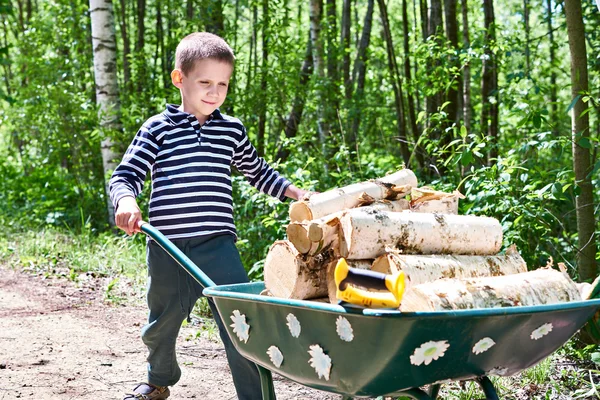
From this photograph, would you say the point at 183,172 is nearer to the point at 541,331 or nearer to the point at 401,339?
the point at 401,339

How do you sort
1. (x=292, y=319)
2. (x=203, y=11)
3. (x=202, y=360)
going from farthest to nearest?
(x=203, y=11) < (x=202, y=360) < (x=292, y=319)

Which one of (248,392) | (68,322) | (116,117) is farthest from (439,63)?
(248,392)

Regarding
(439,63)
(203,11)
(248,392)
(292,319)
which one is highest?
(203,11)

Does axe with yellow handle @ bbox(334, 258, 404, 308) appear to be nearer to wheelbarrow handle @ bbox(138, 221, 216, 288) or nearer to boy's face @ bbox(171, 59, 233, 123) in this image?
wheelbarrow handle @ bbox(138, 221, 216, 288)

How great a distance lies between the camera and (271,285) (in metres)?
2.41

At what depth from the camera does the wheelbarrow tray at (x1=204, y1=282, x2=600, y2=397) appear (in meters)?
1.70

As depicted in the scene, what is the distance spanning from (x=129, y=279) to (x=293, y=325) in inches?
186

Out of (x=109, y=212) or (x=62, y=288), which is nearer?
(x=62, y=288)

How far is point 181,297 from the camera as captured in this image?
3008 mm

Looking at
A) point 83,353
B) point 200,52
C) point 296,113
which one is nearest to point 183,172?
point 200,52

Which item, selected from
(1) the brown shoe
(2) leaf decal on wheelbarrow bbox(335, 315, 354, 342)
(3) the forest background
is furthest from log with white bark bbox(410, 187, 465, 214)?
(1) the brown shoe

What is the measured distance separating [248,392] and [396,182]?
1.04 m

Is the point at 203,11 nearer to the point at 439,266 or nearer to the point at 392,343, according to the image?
the point at 439,266

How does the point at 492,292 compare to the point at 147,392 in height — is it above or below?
above
